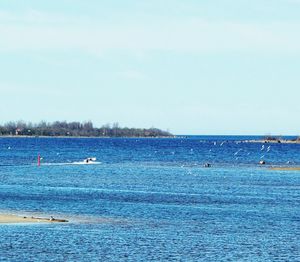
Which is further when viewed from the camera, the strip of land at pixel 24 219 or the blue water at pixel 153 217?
the strip of land at pixel 24 219

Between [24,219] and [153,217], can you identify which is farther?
[153,217]

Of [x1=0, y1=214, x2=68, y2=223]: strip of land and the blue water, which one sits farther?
[x1=0, y1=214, x2=68, y2=223]: strip of land

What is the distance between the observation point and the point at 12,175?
11806 centimetres

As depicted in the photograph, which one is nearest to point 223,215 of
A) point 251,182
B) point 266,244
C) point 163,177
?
point 266,244

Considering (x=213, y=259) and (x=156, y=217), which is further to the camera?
(x=156, y=217)

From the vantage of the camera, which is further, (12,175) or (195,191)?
(12,175)

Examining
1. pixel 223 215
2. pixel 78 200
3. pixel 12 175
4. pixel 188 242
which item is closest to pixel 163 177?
pixel 12 175

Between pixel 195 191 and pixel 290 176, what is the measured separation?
97.8 feet

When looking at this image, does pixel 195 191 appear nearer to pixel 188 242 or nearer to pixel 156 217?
pixel 156 217

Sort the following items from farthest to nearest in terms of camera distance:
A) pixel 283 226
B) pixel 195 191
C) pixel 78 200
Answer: pixel 195 191 < pixel 78 200 < pixel 283 226

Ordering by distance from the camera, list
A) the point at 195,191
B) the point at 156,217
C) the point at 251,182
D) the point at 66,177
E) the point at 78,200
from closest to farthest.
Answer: the point at 156,217 < the point at 78,200 < the point at 195,191 < the point at 251,182 < the point at 66,177

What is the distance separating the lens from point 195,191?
303 ft

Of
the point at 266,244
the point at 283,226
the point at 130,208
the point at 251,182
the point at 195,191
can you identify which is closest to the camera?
the point at 266,244

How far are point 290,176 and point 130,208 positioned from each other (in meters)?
50.3
